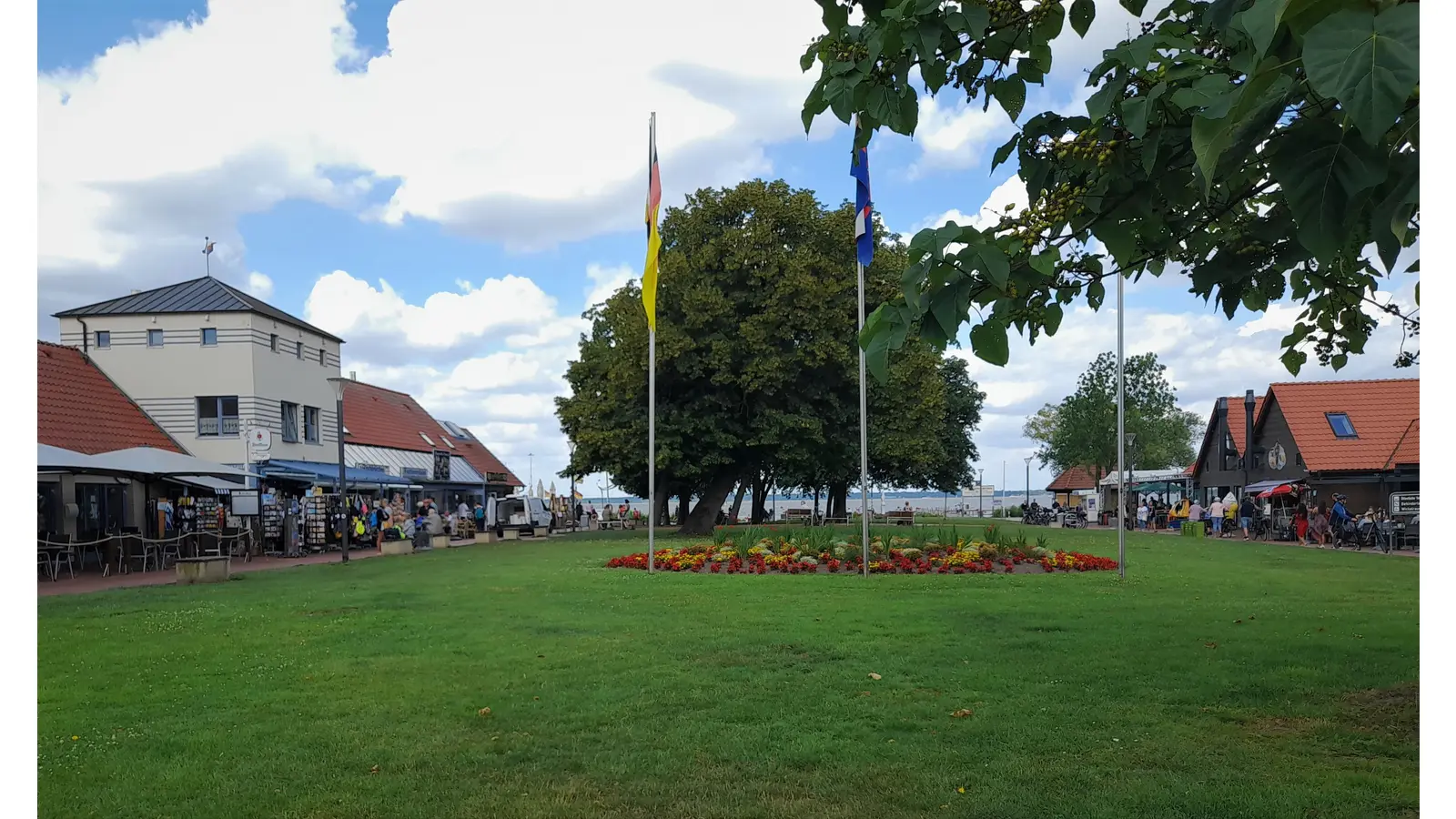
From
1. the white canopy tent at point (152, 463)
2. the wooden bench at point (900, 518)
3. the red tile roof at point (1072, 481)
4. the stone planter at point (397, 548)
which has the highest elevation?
the white canopy tent at point (152, 463)

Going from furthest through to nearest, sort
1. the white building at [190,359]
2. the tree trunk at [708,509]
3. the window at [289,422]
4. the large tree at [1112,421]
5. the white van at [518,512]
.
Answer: the large tree at [1112,421] → the white van at [518,512] → the window at [289,422] → the white building at [190,359] → the tree trunk at [708,509]

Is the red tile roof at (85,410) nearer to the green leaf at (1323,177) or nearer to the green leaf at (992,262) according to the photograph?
the green leaf at (992,262)

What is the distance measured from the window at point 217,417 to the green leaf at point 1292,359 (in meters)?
37.2

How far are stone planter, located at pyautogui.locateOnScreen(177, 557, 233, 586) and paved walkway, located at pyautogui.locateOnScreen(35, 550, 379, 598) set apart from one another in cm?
35

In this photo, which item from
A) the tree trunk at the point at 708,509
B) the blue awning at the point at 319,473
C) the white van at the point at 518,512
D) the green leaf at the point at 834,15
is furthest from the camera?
the white van at the point at 518,512

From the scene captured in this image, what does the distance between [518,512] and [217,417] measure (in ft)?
52.2

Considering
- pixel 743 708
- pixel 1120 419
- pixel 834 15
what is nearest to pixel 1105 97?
pixel 834 15

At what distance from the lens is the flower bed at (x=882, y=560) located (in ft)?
62.1

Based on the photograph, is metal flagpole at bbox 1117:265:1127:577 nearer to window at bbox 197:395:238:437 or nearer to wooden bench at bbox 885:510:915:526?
wooden bench at bbox 885:510:915:526

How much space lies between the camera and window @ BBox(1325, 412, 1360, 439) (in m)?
42.0

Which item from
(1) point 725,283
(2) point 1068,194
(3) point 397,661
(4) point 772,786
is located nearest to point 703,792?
(4) point 772,786

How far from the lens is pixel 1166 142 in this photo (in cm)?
383

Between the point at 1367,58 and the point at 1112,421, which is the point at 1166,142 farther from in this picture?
the point at 1112,421

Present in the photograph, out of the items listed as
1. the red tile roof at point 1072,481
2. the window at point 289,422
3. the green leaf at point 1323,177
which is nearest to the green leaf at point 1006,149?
the green leaf at point 1323,177
